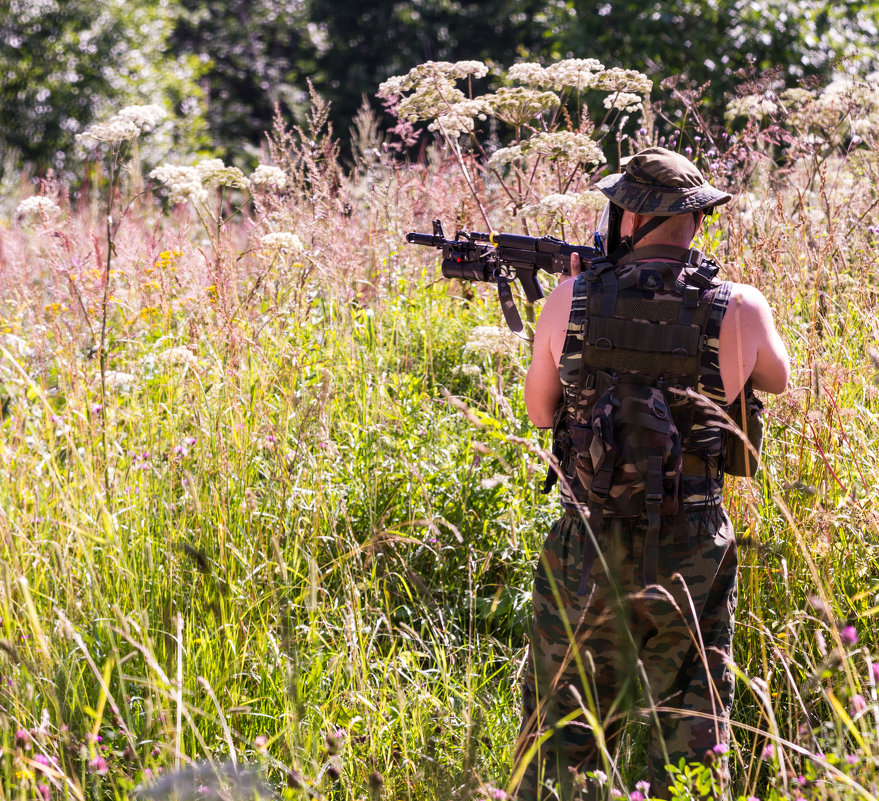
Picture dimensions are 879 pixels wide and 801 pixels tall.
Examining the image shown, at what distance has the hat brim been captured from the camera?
1.97 m

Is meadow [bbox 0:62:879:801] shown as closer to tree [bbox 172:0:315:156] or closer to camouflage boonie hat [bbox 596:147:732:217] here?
camouflage boonie hat [bbox 596:147:732:217]

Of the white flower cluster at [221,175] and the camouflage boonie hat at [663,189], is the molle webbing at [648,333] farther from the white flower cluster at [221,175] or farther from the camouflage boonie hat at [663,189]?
the white flower cluster at [221,175]

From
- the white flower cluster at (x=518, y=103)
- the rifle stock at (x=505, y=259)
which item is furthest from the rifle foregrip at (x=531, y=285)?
the white flower cluster at (x=518, y=103)

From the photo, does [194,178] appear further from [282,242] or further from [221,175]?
[282,242]

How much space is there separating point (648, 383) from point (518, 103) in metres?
1.88

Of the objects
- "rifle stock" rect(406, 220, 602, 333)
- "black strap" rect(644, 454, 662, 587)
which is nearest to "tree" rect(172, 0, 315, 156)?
"rifle stock" rect(406, 220, 602, 333)

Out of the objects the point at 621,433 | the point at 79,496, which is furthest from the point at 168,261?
the point at 621,433

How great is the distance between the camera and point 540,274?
3768 millimetres

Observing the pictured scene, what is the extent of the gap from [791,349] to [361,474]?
1.80 metres

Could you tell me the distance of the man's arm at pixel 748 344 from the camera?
1.96m

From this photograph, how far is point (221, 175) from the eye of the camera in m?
3.58

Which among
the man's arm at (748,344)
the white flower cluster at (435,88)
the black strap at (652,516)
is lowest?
the black strap at (652,516)

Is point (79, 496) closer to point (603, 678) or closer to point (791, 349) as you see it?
point (603, 678)

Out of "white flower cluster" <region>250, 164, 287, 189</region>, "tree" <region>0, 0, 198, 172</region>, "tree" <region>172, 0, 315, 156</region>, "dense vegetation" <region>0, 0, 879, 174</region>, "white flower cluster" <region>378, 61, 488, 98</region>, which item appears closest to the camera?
"white flower cluster" <region>378, 61, 488, 98</region>
